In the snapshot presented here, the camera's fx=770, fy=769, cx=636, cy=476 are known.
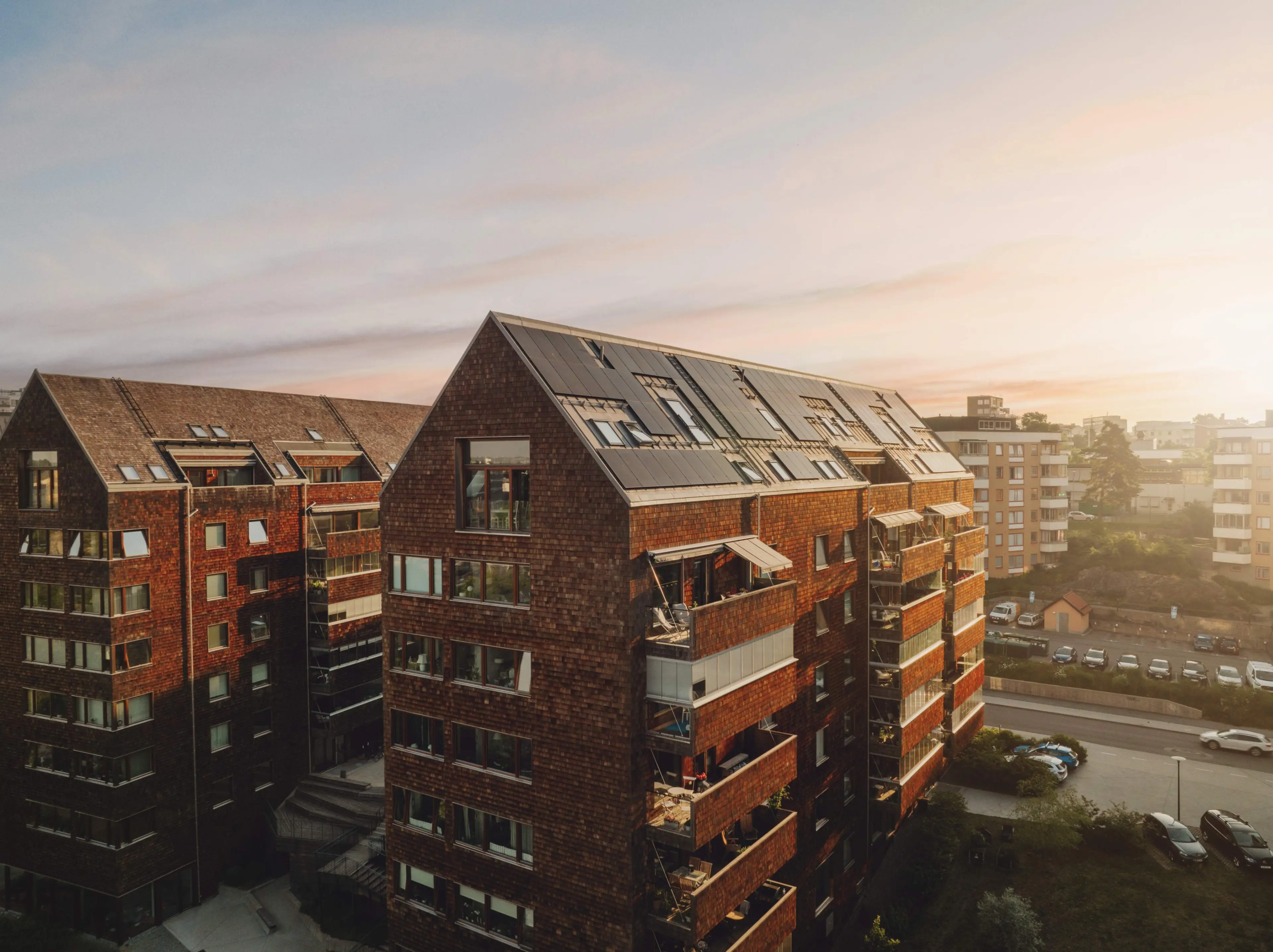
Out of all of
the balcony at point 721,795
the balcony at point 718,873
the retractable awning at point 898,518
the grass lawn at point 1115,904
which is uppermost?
the retractable awning at point 898,518

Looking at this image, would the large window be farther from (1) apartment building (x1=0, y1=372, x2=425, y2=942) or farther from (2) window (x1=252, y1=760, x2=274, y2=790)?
(2) window (x1=252, y1=760, x2=274, y2=790)

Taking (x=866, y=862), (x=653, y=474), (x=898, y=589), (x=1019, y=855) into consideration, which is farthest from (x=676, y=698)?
(x=1019, y=855)

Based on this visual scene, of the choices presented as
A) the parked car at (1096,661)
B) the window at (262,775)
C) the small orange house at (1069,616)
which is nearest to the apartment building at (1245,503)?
the small orange house at (1069,616)

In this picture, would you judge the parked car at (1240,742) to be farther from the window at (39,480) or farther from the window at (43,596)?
the window at (39,480)

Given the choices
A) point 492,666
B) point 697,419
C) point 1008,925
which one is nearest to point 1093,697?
point 1008,925

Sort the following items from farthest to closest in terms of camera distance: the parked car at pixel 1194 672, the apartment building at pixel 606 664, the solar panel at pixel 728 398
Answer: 1. the parked car at pixel 1194 672
2. the solar panel at pixel 728 398
3. the apartment building at pixel 606 664

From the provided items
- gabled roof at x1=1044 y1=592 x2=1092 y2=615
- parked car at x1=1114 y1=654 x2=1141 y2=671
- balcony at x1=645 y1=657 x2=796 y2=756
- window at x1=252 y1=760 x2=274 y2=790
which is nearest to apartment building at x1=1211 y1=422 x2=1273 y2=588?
gabled roof at x1=1044 y1=592 x2=1092 y2=615
